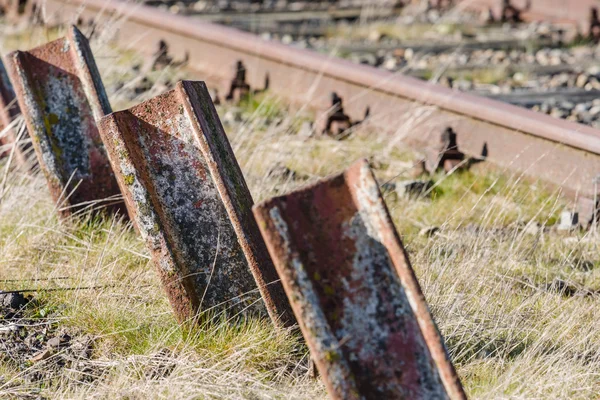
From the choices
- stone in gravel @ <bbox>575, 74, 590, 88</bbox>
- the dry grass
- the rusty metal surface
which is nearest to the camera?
the dry grass

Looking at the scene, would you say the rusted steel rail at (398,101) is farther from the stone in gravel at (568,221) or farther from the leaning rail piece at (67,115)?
the leaning rail piece at (67,115)

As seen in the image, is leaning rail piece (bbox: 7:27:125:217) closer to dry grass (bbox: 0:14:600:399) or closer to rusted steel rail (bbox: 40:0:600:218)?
dry grass (bbox: 0:14:600:399)

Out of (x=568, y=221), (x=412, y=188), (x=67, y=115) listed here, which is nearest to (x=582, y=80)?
(x=412, y=188)

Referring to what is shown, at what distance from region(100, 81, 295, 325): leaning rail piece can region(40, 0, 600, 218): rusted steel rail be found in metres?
1.59

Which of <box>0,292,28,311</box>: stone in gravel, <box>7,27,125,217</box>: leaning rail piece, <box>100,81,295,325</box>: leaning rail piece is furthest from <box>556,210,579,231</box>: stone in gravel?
<box>0,292,28,311</box>: stone in gravel

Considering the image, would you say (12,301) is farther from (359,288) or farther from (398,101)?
(398,101)

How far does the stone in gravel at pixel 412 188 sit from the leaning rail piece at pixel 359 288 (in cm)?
232

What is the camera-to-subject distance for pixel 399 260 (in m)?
2.20

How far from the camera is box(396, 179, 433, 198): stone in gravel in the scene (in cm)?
456

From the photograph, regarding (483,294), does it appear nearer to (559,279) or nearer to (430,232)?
(559,279)

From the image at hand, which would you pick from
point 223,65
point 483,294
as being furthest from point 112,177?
point 223,65

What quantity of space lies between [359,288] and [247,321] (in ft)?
2.81

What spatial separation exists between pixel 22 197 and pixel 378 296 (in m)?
2.31

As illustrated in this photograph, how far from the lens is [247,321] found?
300 centimetres
